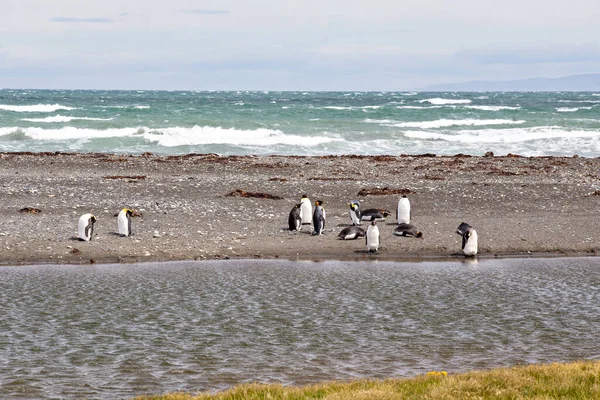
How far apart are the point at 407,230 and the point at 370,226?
146cm

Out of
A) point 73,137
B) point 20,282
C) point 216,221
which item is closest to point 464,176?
point 216,221

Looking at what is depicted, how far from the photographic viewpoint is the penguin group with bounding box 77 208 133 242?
16.7 m

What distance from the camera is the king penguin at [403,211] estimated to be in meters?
19.4

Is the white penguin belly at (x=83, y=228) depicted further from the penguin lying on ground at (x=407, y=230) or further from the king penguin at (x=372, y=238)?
the penguin lying on ground at (x=407, y=230)

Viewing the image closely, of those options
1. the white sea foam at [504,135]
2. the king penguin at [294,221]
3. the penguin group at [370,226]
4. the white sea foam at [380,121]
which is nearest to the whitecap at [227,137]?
the white sea foam at [504,135]

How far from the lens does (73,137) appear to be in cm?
5159

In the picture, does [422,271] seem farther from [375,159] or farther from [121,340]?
[375,159]

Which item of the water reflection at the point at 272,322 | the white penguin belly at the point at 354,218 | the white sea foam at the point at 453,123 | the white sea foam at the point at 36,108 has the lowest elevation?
the water reflection at the point at 272,322

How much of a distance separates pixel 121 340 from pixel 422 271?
6947 mm

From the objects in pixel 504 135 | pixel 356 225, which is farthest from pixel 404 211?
pixel 504 135

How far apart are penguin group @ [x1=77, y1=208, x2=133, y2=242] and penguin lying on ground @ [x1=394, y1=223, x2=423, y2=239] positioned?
6128mm

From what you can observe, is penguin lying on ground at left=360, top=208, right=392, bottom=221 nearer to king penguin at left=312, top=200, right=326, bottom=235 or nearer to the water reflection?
king penguin at left=312, top=200, right=326, bottom=235

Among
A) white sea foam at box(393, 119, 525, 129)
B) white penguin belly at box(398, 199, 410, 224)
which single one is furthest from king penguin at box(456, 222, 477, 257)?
white sea foam at box(393, 119, 525, 129)

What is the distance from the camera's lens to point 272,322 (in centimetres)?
1097
